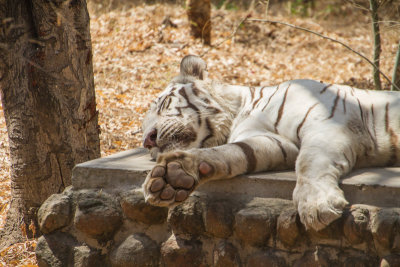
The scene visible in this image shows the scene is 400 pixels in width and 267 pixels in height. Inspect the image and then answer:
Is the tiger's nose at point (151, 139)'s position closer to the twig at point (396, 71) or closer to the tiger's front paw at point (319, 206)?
the tiger's front paw at point (319, 206)

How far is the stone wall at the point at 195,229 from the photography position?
198cm

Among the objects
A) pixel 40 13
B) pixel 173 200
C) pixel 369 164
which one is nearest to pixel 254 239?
pixel 173 200

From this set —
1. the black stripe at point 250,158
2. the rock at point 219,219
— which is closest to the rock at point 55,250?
the rock at point 219,219

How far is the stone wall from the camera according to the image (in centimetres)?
198

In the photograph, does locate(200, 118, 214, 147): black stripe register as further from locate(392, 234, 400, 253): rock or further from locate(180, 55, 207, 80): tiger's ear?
locate(392, 234, 400, 253): rock

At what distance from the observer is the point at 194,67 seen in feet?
10.1

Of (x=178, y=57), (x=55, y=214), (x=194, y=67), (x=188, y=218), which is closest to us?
(x=188, y=218)

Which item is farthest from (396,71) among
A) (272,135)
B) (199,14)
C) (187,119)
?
(199,14)

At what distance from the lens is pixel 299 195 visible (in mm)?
2037

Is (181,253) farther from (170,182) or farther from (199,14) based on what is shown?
(199,14)

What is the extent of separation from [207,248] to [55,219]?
2.75 feet

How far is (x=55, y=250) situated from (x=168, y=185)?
3.28ft

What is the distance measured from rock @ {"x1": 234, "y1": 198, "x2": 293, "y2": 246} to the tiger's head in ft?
2.13

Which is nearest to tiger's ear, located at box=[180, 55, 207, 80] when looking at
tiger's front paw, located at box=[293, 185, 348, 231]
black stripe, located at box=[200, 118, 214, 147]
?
black stripe, located at box=[200, 118, 214, 147]
